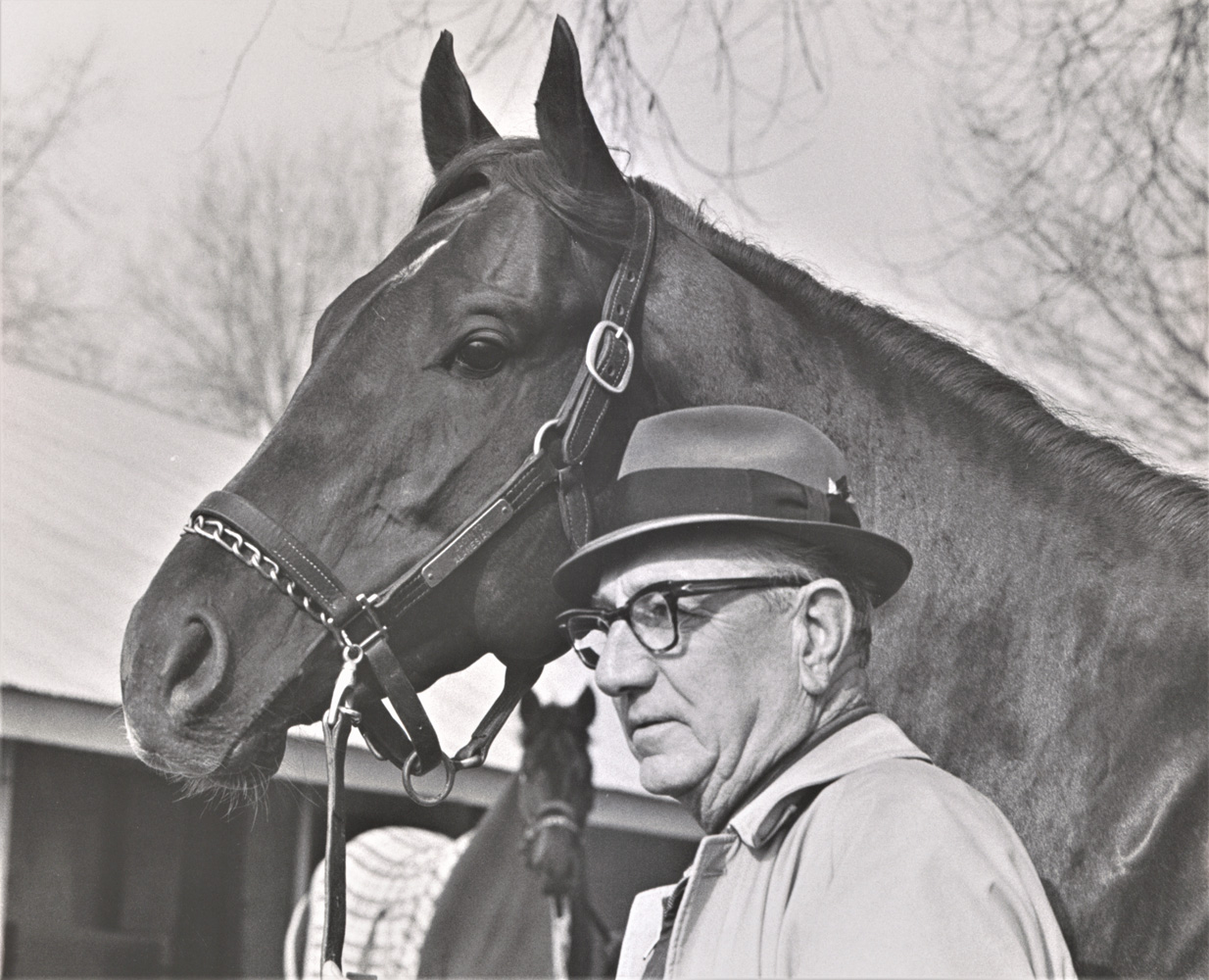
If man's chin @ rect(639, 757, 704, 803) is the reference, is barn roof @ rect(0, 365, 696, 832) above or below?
above

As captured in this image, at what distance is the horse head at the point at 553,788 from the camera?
6.13 m

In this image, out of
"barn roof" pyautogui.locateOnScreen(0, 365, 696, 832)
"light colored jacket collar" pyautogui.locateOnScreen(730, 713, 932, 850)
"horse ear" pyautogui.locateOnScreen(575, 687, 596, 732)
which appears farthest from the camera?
"horse ear" pyautogui.locateOnScreen(575, 687, 596, 732)

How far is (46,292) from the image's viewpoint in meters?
5.11

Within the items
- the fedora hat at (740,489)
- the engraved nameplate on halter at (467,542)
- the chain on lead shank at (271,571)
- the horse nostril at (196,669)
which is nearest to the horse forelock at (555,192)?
the engraved nameplate on halter at (467,542)

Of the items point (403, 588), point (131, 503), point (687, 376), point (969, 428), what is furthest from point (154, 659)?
point (131, 503)

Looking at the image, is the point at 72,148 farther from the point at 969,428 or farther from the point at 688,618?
the point at 688,618

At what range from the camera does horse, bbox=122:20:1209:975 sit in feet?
8.17

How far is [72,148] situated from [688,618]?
11.5ft

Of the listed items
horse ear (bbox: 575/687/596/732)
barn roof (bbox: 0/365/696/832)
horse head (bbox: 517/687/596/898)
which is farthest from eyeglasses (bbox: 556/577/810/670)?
horse head (bbox: 517/687/596/898)

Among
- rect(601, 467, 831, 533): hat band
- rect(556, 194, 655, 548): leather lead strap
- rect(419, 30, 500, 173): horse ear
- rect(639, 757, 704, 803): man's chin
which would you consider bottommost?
rect(639, 757, 704, 803): man's chin

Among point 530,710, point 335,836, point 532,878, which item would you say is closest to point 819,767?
point 335,836

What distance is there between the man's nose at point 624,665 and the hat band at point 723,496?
0.55 ft

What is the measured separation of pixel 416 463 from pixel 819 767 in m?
1.07

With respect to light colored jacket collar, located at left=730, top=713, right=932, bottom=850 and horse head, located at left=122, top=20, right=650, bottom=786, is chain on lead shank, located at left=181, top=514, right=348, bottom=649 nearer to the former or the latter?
horse head, located at left=122, top=20, right=650, bottom=786
